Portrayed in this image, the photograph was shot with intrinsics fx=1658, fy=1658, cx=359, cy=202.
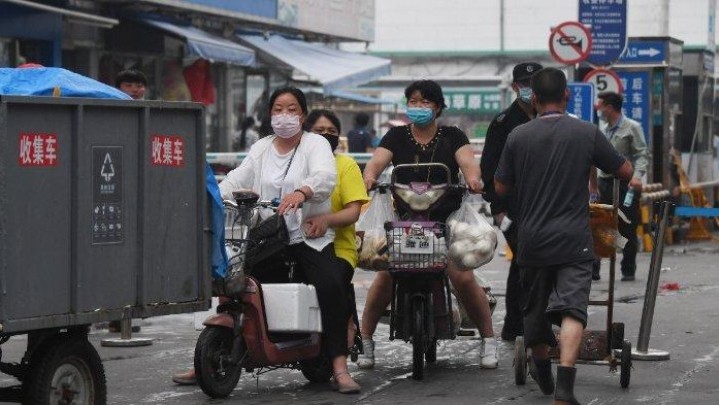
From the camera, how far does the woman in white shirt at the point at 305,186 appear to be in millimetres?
9438

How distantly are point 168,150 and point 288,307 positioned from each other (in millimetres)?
1513

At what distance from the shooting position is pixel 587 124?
8695mm

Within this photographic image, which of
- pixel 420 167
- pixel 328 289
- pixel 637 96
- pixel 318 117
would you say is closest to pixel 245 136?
pixel 637 96

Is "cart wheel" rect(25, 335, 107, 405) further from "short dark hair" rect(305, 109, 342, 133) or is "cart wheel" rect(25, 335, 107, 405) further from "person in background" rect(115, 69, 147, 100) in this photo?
"person in background" rect(115, 69, 147, 100)

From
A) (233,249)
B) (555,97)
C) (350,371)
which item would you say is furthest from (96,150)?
(350,371)

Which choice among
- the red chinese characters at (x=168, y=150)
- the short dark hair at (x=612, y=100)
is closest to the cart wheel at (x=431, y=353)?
the red chinese characters at (x=168, y=150)

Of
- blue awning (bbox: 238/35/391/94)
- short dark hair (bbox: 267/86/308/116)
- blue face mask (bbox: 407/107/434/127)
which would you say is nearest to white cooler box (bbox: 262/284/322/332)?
short dark hair (bbox: 267/86/308/116)

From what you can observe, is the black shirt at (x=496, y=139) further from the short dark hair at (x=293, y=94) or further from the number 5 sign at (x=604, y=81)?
the number 5 sign at (x=604, y=81)

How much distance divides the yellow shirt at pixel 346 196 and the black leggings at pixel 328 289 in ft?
0.61

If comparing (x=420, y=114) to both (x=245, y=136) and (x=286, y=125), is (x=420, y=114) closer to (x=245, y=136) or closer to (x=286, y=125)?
(x=286, y=125)

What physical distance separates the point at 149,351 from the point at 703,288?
686 cm

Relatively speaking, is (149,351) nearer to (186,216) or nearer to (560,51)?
(186,216)

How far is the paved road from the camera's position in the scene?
9297 mm

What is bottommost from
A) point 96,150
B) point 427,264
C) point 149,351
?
point 149,351
